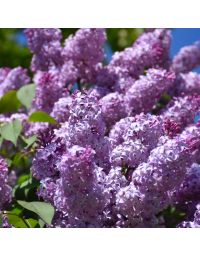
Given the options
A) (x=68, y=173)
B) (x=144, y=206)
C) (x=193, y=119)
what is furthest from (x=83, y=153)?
(x=193, y=119)

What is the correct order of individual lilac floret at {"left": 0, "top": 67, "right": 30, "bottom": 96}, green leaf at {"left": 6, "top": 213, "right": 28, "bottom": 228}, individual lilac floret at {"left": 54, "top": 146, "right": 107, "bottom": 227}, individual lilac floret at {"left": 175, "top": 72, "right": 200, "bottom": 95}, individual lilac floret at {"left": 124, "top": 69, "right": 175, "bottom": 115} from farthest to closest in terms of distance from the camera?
individual lilac floret at {"left": 0, "top": 67, "right": 30, "bottom": 96}
individual lilac floret at {"left": 175, "top": 72, "right": 200, "bottom": 95}
individual lilac floret at {"left": 124, "top": 69, "right": 175, "bottom": 115}
green leaf at {"left": 6, "top": 213, "right": 28, "bottom": 228}
individual lilac floret at {"left": 54, "top": 146, "right": 107, "bottom": 227}

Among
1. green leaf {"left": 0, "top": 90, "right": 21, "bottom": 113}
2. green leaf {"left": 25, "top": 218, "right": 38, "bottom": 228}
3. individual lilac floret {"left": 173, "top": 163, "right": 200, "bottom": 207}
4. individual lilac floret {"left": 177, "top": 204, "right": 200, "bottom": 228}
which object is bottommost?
individual lilac floret {"left": 177, "top": 204, "right": 200, "bottom": 228}

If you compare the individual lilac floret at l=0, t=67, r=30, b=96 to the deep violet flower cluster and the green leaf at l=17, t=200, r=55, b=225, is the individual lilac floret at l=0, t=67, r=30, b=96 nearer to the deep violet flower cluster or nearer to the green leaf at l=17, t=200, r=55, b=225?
the deep violet flower cluster

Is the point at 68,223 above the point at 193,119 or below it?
below

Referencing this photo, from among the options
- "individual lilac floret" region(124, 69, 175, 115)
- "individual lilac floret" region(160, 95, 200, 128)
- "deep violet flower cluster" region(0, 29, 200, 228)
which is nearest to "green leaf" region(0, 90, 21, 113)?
"deep violet flower cluster" region(0, 29, 200, 228)

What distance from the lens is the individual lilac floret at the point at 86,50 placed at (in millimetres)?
1898

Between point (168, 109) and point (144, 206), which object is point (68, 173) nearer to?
point (144, 206)

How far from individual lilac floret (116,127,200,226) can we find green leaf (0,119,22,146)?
1.26 ft

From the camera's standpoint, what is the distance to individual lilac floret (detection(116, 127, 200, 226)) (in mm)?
1296

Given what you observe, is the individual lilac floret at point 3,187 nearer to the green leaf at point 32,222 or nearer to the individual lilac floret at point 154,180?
the green leaf at point 32,222

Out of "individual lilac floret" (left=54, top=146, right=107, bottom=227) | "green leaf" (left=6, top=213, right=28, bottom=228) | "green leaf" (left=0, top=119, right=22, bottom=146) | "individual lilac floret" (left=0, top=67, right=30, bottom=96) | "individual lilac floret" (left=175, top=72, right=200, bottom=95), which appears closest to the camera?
"individual lilac floret" (left=54, top=146, right=107, bottom=227)

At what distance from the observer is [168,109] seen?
5.57ft

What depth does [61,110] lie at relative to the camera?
67.9 inches
